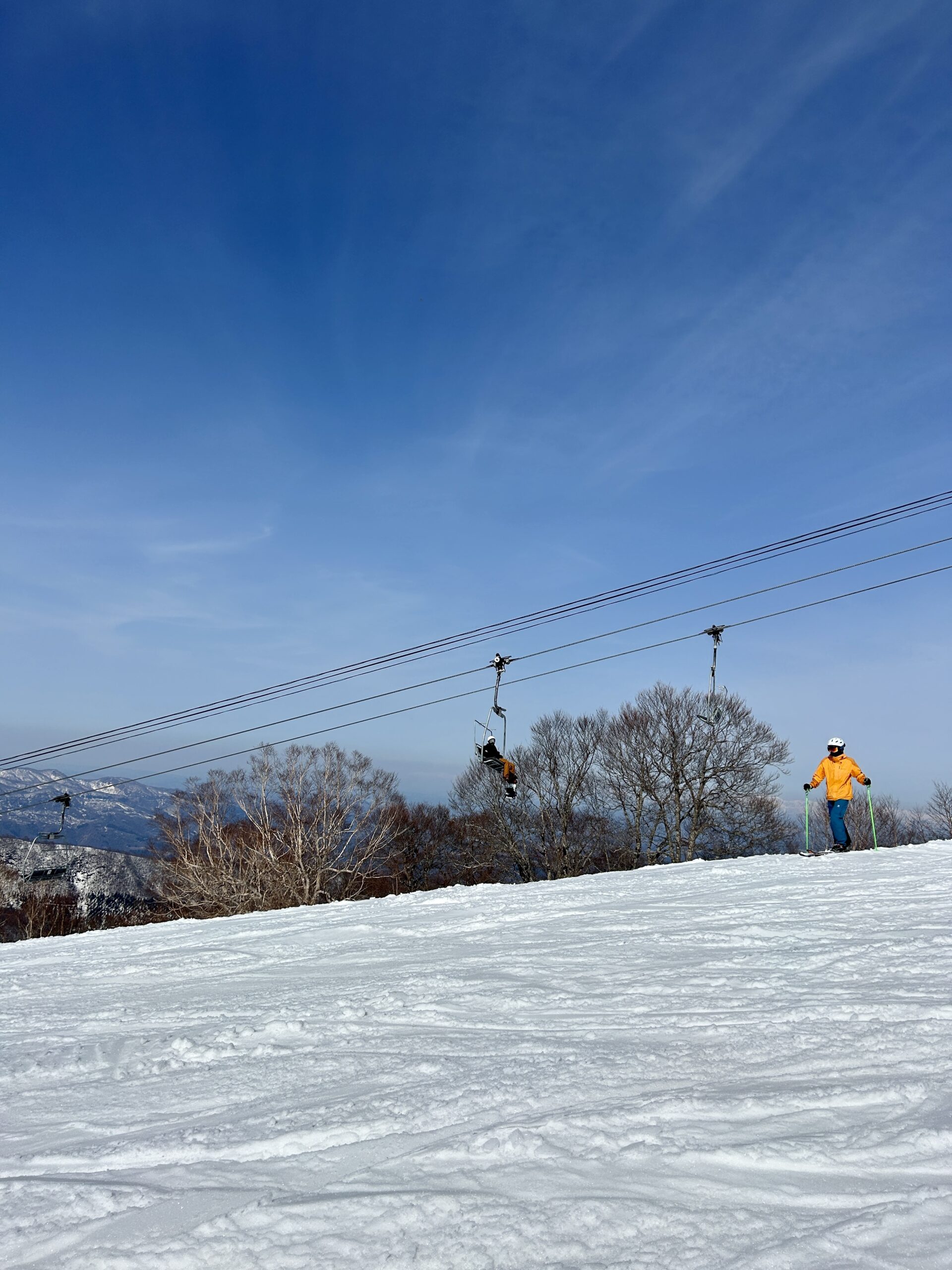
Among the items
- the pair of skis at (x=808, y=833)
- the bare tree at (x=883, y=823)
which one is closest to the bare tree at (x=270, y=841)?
the pair of skis at (x=808, y=833)

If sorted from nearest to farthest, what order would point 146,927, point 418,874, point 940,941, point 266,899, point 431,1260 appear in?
point 431,1260, point 940,941, point 146,927, point 266,899, point 418,874

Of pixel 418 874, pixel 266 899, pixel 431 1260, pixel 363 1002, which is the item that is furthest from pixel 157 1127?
pixel 418 874

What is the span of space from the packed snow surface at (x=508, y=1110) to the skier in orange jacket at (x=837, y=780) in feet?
29.1

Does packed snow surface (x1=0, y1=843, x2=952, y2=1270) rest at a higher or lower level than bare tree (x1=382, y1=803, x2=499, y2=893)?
higher

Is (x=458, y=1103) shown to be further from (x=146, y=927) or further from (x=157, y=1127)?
(x=146, y=927)

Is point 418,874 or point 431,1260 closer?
point 431,1260

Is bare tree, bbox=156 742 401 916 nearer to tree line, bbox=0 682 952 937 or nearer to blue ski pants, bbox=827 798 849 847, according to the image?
tree line, bbox=0 682 952 937

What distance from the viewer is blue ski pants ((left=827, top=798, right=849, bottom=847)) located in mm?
13664

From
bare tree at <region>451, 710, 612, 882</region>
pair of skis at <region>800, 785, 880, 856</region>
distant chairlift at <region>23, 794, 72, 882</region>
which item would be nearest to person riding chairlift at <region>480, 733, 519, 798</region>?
pair of skis at <region>800, 785, 880, 856</region>

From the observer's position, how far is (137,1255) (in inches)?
73.8

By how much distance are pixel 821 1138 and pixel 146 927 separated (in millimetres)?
9032

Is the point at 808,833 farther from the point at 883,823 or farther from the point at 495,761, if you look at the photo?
the point at 883,823

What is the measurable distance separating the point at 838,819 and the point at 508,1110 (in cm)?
1297

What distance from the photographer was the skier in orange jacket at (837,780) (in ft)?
45.4
